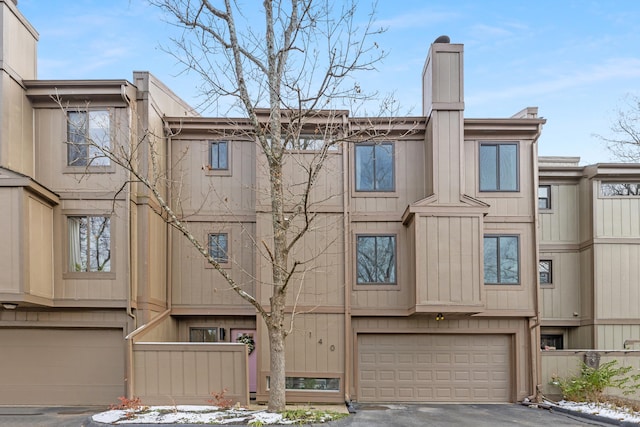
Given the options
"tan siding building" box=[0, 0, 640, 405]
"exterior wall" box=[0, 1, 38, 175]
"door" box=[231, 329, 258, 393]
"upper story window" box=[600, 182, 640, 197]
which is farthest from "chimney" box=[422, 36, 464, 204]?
"exterior wall" box=[0, 1, 38, 175]

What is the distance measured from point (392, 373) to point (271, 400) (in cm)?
426

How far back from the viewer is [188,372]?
407 inches

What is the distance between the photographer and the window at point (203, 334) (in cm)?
1296

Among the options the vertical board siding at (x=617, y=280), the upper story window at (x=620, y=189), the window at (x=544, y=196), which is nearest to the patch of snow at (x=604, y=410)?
the vertical board siding at (x=617, y=280)

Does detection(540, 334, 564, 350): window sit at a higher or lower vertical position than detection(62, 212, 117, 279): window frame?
lower

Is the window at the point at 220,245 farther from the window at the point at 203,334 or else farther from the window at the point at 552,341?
the window at the point at 552,341

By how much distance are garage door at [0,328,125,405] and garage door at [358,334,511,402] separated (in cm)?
563

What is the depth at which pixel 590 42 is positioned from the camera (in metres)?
16.3

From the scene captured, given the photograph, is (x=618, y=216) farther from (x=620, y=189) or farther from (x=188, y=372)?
(x=188, y=372)

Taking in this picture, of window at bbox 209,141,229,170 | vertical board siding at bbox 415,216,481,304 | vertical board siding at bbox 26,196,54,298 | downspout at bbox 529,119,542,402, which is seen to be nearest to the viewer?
vertical board siding at bbox 26,196,54,298

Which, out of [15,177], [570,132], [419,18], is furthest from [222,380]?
[570,132]

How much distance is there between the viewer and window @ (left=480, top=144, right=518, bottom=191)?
12.7 meters

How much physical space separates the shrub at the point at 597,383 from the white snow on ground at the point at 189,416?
23.1 feet

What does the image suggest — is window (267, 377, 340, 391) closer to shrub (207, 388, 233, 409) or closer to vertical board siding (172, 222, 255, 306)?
shrub (207, 388, 233, 409)
